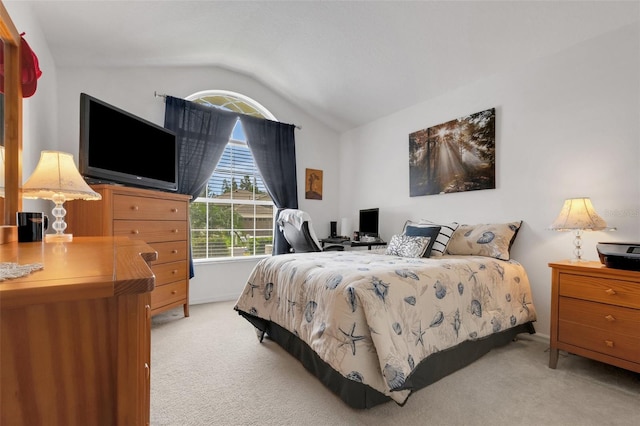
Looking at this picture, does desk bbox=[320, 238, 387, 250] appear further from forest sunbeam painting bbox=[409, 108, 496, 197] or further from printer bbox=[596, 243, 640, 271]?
printer bbox=[596, 243, 640, 271]

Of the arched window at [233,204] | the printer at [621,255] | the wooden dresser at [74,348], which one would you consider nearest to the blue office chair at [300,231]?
the arched window at [233,204]

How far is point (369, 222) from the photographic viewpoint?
4.01m

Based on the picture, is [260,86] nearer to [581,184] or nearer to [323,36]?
[323,36]

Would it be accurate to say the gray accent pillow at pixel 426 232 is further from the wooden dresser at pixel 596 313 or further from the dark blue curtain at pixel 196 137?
the dark blue curtain at pixel 196 137

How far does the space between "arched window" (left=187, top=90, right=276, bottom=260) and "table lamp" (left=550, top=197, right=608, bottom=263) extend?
3.24m

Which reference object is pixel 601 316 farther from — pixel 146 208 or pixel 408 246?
pixel 146 208

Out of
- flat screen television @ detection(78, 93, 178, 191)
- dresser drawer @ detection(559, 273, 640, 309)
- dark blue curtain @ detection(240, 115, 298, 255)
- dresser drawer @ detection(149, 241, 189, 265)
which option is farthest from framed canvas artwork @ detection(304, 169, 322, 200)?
dresser drawer @ detection(559, 273, 640, 309)

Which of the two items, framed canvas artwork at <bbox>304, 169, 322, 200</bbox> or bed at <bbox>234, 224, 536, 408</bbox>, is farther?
framed canvas artwork at <bbox>304, 169, 322, 200</bbox>

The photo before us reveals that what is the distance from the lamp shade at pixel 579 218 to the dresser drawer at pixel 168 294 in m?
3.19

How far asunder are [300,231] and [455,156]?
1818mm

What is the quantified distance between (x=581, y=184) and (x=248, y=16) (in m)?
3.12

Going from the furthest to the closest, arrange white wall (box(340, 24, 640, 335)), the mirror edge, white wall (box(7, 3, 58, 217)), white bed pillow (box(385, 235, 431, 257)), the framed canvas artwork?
the framed canvas artwork, white bed pillow (box(385, 235, 431, 257)), white wall (box(340, 24, 640, 335)), white wall (box(7, 3, 58, 217)), the mirror edge

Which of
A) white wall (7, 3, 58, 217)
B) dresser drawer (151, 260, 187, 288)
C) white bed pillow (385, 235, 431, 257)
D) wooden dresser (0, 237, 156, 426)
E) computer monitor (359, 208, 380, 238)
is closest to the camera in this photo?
wooden dresser (0, 237, 156, 426)

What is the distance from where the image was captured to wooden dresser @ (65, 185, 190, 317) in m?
2.32
